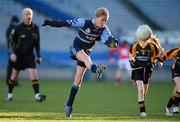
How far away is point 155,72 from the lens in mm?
29578

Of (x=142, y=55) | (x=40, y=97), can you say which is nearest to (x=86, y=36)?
(x=142, y=55)

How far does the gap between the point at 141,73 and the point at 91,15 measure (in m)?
16.9

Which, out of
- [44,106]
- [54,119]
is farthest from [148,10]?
[54,119]

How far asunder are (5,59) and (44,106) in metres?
13.7

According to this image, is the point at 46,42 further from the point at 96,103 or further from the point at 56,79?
the point at 96,103

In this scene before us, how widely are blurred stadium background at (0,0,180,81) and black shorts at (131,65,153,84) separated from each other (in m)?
15.2

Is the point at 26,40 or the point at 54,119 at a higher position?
the point at 26,40

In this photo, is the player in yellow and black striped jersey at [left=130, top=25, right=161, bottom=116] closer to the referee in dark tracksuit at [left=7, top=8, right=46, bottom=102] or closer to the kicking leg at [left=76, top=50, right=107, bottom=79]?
the kicking leg at [left=76, top=50, right=107, bottom=79]

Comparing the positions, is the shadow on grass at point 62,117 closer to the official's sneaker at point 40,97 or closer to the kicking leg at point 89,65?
the kicking leg at point 89,65

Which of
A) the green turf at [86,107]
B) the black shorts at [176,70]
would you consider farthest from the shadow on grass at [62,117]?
the black shorts at [176,70]

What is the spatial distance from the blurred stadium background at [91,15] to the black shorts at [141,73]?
49.9 feet

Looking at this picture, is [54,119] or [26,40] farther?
[26,40]

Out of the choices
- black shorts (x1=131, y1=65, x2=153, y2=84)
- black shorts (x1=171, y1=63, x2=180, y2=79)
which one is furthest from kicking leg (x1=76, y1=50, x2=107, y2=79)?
black shorts (x1=171, y1=63, x2=180, y2=79)

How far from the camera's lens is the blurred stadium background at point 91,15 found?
29.5m
